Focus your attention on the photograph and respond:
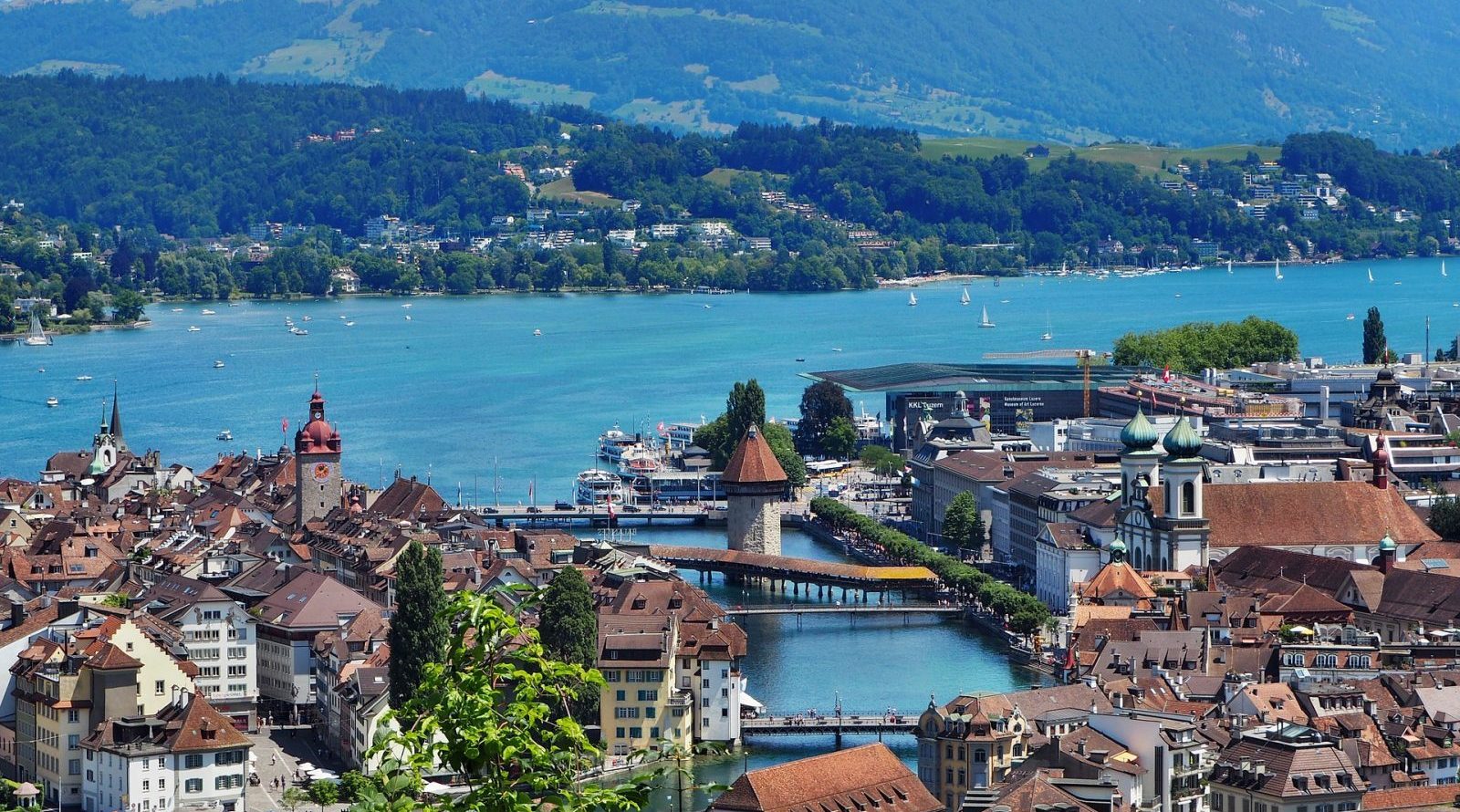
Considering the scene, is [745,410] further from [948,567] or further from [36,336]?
[36,336]

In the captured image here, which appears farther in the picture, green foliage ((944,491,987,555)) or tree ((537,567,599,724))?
green foliage ((944,491,987,555))

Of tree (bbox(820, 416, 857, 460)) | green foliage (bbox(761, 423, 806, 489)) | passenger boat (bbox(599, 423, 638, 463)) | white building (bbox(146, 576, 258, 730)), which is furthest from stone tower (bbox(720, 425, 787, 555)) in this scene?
tree (bbox(820, 416, 857, 460))

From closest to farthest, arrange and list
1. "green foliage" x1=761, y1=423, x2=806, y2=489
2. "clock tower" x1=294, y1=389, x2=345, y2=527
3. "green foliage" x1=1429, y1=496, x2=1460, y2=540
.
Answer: "green foliage" x1=1429, y1=496, x2=1460, y2=540, "clock tower" x1=294, y1=389, x2=345, y2=527, "green foliage" x1=761, y1=423, x2=806, y2=489

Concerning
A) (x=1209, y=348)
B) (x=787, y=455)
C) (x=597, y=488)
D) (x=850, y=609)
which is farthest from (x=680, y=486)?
(x=1209, y=348)

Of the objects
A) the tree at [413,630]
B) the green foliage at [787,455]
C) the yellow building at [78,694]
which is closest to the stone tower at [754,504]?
the green foliage at [787,455]

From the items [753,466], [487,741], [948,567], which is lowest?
[948,567]

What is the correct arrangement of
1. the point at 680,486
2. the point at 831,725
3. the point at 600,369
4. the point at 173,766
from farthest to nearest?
the point at 600,369 → the point at 680,486 → the point at 831,725 → the point at 173,766

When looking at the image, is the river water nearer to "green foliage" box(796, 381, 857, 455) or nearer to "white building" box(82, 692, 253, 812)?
"white building" box(82, 692, 253, 812)

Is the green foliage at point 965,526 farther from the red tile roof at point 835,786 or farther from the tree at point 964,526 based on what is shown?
the red tile roof at point 835,786
